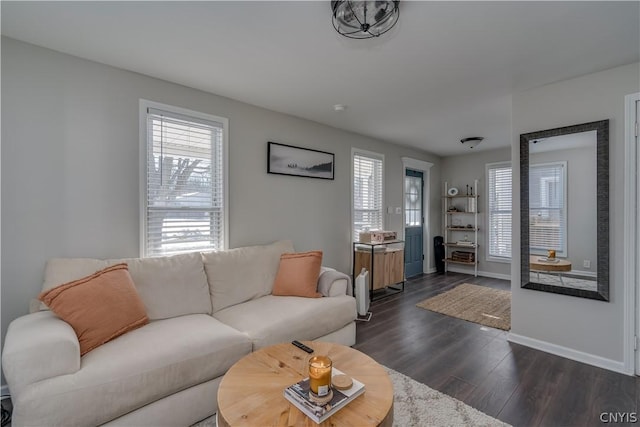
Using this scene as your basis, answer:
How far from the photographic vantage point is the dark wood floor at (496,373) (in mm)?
1920

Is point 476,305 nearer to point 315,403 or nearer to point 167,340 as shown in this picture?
point 315,403

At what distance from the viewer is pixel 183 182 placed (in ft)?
9.18

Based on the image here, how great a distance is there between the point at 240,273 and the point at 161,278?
26.4 inches

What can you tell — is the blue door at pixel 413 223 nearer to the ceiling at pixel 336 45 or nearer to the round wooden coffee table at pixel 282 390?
the ceiling at pixel 336 45

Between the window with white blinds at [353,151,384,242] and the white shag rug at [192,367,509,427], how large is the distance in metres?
2.60

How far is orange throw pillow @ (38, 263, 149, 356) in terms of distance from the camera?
1.71m

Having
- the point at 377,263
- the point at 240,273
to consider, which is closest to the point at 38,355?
the point at 240,273

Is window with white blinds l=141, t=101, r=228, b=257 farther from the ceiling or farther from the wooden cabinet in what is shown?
the wooden cabinet

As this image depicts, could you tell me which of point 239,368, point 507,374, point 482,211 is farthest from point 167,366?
point 482,211

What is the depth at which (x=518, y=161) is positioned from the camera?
2.95 meters

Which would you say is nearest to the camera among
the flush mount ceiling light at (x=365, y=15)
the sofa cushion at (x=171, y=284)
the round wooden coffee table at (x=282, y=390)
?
the round wooden coffee table at (x=282, y=390)

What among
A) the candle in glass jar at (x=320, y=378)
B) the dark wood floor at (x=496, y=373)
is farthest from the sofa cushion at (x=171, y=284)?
the dark wood floor at (x=496, y=373)

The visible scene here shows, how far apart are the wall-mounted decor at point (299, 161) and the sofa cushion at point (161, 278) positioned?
1446 mm

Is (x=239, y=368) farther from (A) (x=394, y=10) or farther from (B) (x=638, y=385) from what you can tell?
(B) (x=638, y=385)
